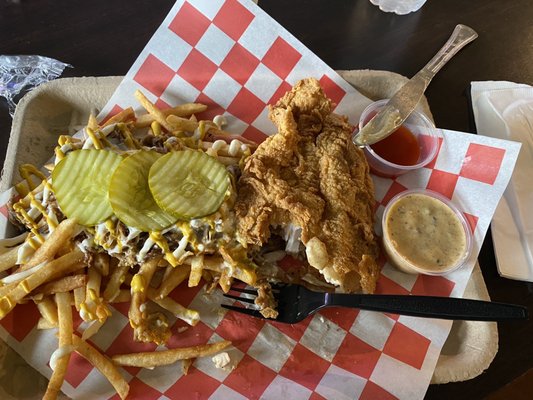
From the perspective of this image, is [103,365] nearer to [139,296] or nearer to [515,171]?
[139,296]

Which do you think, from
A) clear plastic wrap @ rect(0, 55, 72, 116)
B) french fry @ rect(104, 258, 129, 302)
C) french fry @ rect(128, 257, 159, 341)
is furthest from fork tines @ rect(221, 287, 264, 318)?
clear plastic wrap @ rect(0, 55, 72, 116)

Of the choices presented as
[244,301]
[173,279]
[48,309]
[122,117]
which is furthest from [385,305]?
[122,117]

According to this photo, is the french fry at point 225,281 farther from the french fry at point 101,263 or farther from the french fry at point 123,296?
the french fry at point 101,263

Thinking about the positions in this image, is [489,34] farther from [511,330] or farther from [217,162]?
[217,162]

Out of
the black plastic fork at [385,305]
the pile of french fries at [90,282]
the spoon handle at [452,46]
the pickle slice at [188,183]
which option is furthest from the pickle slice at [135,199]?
the spoon handle at [452,46]

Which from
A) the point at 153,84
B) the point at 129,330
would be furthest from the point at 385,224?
the point at 153,84

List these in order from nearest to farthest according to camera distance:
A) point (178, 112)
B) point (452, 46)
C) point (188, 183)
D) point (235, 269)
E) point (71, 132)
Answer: point (188, 183) → point (235, 269) → point (178, 112) → point (71, 132) → point (452, 46)
